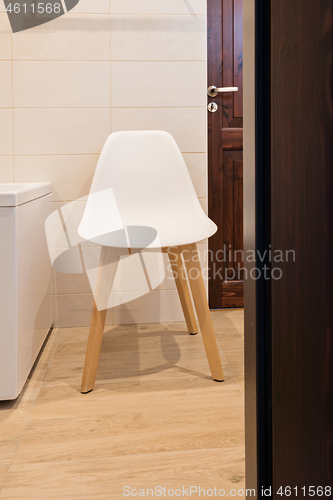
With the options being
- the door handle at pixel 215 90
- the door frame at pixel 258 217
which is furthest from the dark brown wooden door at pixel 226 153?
the door frame at pixel 258 217

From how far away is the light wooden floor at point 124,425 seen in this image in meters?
0.85

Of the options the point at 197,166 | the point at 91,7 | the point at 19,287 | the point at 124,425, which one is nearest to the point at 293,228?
the point at 124,425

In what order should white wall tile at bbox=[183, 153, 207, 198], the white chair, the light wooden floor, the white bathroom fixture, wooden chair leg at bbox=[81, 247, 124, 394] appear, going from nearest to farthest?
the light wooden floor → the white bathroom fixture → wooden chair leg at bbox=[81, 247, 124, 394] → the white chair → white wall tile at bbox=[183, 153, 207, 198]

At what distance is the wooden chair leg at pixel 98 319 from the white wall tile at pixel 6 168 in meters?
0.72

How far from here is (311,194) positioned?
1.18ft

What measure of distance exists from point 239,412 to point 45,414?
537 mm

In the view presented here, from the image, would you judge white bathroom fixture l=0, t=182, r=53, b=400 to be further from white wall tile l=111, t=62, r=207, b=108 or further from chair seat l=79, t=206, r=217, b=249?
white wall tile l=111, t=62, r=207, b=108

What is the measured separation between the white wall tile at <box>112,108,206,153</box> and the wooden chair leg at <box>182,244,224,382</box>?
69cm

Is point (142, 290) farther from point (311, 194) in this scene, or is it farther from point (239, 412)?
point (311, 194)

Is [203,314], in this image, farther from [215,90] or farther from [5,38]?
[5,38]

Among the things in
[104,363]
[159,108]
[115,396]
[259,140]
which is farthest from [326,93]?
[159,108]

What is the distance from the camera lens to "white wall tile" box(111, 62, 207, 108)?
5.84ft

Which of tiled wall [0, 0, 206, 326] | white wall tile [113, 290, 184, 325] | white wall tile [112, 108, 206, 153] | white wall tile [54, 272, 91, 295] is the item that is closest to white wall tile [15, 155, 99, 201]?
tiled wall [0, 0, 206, 326]

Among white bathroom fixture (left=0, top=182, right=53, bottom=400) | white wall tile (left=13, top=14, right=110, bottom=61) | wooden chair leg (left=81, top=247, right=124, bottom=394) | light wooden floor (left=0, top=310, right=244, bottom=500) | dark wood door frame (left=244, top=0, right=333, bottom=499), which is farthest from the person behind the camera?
white wall tile (left=13, top=14, right=110, bottom=61)
